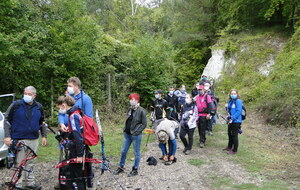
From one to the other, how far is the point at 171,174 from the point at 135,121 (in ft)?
5.16

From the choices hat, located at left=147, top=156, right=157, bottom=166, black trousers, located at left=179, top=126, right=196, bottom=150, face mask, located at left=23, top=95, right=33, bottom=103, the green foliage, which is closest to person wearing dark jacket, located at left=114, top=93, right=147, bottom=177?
hat, located at left=147, top=156, right=157, bottom=166

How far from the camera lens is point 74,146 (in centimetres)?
452

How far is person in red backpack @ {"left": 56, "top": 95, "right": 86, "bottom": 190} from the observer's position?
437cm

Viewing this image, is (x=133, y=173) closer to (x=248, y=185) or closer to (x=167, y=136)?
(x=167, y=136)

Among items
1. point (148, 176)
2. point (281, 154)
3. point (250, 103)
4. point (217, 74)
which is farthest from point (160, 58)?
point (148, 176)

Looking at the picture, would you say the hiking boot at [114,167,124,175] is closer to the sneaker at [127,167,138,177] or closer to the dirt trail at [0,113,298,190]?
the dirt trail at [0,113,298,190]

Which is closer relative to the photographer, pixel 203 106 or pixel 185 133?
pixel 185 133

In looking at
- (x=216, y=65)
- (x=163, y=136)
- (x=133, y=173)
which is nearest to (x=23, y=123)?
(x=133, y=173)

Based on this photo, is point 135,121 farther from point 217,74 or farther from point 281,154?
point 217,74

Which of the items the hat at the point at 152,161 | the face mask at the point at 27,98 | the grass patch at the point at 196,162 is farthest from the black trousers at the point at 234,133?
the face mask at the point at 27,98

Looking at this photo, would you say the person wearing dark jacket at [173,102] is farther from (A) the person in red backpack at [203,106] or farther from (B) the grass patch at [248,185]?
(B) the grass patch at [248,185]

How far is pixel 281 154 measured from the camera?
7.97 m

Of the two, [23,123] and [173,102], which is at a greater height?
[173,102]

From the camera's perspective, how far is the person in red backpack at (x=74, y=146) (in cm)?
437
